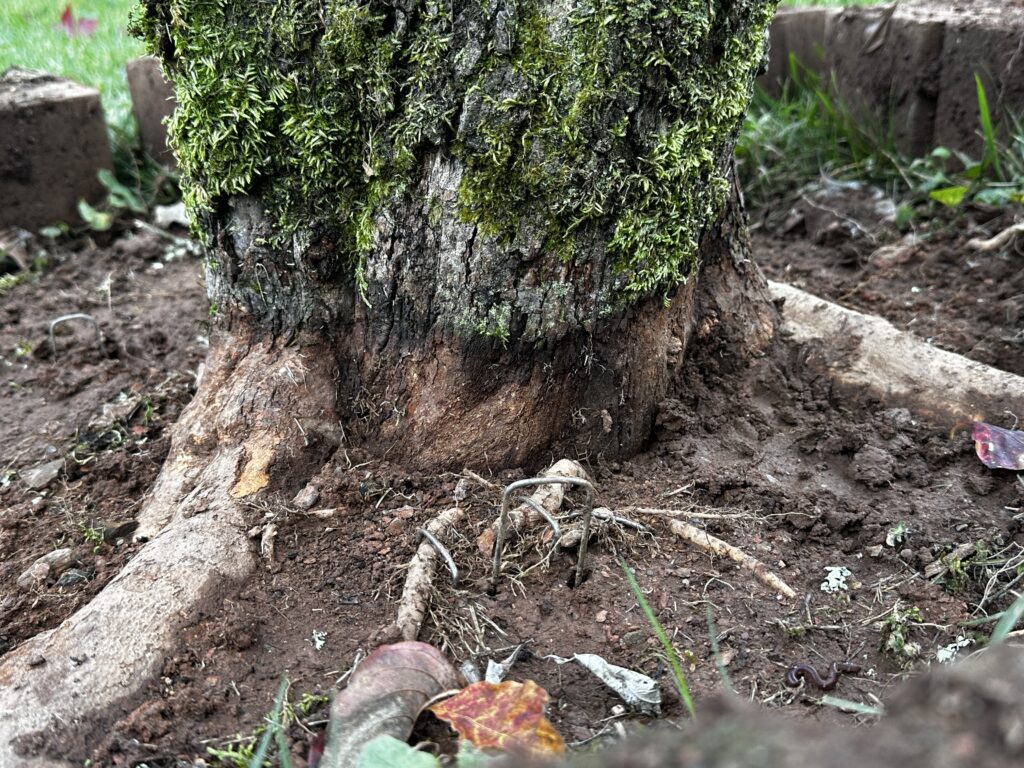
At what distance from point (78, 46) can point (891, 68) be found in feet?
15.4

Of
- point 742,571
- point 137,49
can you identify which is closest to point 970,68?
point 742,571

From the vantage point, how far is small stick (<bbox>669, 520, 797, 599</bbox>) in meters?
1.86

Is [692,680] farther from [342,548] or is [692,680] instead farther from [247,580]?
Result: [247,580]

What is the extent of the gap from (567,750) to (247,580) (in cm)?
80

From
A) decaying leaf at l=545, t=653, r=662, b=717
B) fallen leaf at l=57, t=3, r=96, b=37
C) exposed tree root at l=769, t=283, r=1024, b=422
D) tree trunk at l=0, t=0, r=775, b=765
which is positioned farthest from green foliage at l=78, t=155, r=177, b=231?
decaying leaf at l=545, t=653, r=662, b=717

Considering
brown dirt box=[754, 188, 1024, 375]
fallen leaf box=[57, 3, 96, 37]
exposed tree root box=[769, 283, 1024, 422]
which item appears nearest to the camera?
exposed tree root box=[769, 283, 1024, 422]

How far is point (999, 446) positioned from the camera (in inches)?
87.1

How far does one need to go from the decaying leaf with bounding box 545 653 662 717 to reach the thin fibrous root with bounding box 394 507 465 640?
0.91ft

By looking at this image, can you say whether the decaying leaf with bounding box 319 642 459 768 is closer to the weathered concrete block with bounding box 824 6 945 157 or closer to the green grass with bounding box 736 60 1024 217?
the green grass with bounding box 736 60 1024 217

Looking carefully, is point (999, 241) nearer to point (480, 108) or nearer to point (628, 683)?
point (480, 108)

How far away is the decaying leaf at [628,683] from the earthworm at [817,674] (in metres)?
0.26

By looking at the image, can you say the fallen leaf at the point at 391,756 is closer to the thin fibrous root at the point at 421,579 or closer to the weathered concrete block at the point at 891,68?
the thin fibrous root at the point at 421,579

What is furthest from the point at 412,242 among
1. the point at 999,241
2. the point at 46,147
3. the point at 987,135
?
the point at 46,147

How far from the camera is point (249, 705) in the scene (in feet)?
5.29
